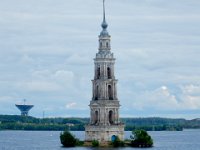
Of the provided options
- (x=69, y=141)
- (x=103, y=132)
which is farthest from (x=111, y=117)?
(x=69, y=141)

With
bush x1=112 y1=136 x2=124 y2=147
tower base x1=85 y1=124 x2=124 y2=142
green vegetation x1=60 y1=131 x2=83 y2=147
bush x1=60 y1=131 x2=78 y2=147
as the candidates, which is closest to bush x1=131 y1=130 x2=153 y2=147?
bush x1=112 y1=136 x2=124 y2=147

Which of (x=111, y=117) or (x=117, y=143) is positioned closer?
(x=117, y=143)

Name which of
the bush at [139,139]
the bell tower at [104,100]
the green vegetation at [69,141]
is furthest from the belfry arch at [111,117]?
the green vegetation at [69,141]

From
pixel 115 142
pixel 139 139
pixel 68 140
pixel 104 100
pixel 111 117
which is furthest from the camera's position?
pixel 111 117

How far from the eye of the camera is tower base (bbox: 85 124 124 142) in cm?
12575

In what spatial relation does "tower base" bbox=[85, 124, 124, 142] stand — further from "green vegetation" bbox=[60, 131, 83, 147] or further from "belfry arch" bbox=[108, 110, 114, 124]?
"green vegetation" bbox=[60, 131, 83, 147]

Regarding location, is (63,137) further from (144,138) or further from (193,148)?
(193,148)

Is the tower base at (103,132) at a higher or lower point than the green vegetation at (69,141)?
higher

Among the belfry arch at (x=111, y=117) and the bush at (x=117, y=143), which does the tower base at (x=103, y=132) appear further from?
the bush at (x=117, y=143)

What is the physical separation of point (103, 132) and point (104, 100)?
4.74 metres

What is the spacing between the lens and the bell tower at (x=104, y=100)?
12631 cm

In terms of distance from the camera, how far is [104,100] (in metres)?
127

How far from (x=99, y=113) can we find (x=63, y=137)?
621cm

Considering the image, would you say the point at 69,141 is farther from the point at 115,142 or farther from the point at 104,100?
the point at 104,100
